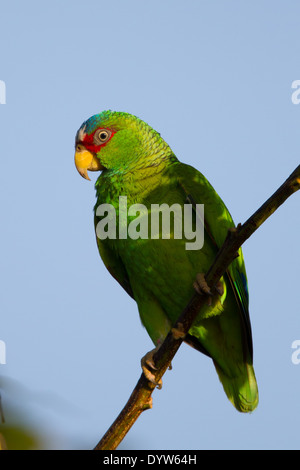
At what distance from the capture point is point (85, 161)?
4.92m

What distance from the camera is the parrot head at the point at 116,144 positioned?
15.5 feet

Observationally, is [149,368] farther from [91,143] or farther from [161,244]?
[91,143]

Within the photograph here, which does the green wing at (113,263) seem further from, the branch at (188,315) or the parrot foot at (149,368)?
the branch at (188,315)

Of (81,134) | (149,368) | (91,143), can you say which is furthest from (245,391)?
(81,134)

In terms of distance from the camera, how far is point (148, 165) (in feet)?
15.1

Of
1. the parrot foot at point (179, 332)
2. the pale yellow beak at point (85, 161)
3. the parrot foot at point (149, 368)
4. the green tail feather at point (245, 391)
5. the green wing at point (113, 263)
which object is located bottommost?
the green tail feather at point (245, 391)

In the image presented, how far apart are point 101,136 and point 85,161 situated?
0.26 m

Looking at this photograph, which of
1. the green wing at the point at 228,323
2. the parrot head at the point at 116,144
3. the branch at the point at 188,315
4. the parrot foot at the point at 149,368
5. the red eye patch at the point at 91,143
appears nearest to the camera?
the branch at the point at 188,315

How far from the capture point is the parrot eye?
15.9 feet

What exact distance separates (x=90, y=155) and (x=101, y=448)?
2655 mm

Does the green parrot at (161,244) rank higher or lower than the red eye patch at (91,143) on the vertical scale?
lower

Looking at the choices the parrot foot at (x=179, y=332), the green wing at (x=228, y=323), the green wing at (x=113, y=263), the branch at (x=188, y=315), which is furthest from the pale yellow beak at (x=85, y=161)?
the parrot foot at (x=179, y=332)

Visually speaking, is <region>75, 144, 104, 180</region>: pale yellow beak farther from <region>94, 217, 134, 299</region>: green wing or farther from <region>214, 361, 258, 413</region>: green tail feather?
<region>214, 361, 258, 413</region>: green tail feather
